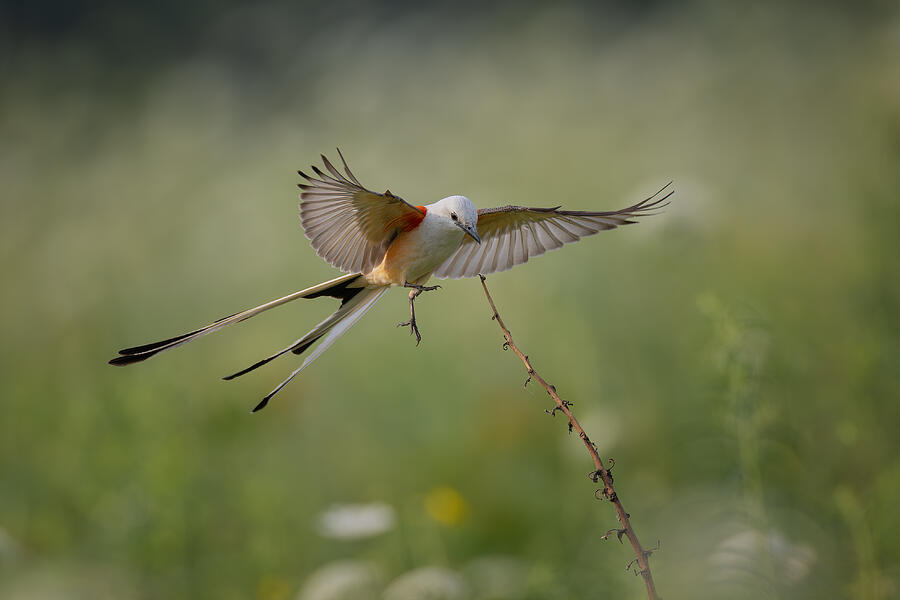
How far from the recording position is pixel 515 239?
1.72 m

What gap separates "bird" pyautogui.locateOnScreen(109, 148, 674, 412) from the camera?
4.40 ft

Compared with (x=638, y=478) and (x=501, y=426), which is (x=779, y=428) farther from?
(x=501, y=426)

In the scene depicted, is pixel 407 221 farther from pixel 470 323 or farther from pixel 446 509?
pixel 470 323

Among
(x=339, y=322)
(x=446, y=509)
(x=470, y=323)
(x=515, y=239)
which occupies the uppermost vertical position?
(x=470, y=323)

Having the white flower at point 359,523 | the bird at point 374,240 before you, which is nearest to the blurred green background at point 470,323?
the white flower at point 359,523

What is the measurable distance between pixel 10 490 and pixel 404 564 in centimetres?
154

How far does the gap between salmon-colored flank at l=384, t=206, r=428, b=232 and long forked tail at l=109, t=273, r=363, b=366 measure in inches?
4.7

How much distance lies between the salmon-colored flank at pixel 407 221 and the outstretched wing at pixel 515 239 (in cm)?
19

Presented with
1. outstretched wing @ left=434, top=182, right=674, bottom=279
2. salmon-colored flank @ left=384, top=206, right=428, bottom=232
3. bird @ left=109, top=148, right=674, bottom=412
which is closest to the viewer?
bird @ left=109, top=148, right=674, bottom=412

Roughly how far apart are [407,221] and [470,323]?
2.56 m

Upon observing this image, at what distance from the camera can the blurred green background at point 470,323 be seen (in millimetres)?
2264

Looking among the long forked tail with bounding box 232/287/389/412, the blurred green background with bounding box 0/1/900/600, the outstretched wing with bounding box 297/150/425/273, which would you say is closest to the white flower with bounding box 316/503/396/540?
the blurred green background with bounding box 0/1/900/600

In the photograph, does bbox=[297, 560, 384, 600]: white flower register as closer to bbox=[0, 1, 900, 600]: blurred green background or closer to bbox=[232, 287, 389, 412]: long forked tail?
bbox=[0, 1, 900, 600]: blurred green background

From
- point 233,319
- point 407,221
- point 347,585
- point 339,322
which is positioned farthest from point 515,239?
point 347,585
